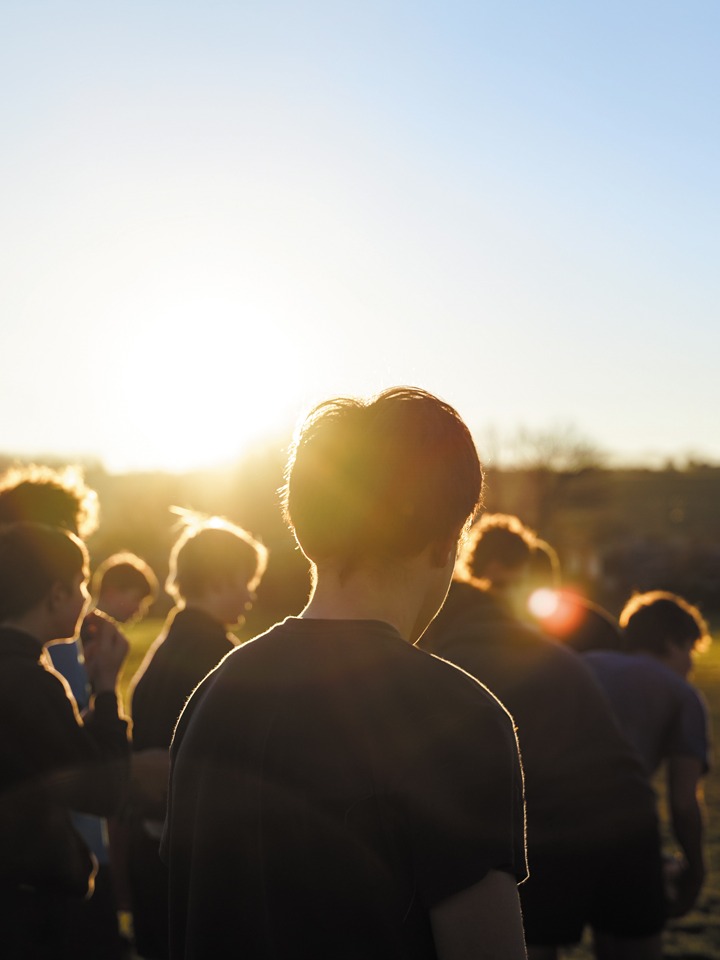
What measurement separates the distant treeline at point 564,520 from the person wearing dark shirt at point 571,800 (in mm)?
26391

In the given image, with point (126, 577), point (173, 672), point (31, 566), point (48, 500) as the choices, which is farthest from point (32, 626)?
point (126, 577)

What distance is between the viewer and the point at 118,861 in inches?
227

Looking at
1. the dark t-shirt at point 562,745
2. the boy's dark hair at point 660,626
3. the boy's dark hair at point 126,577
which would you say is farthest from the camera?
the boy's dark hair at point 126,577

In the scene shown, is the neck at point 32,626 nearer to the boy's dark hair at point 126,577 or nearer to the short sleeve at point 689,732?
the boy's dark hair at point 126,577

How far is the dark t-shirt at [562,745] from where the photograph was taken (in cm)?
336

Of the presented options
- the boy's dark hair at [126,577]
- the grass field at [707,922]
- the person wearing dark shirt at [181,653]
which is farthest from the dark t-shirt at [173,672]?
the grass field at [707,922]

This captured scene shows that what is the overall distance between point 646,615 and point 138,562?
9.18 ft

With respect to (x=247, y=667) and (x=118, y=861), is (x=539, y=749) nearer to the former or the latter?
Answer: (x=247, y=667)

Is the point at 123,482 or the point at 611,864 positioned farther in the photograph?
the point at 123,482

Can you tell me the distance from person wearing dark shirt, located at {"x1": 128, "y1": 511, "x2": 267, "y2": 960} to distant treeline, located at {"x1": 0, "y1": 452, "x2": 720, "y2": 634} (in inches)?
1015

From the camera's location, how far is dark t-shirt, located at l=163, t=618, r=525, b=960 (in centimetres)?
145

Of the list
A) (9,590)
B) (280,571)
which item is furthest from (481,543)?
(280,571)

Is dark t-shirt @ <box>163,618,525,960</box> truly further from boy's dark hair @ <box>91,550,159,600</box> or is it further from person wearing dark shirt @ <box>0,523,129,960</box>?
boy's dark hair @ <box>91,550,159,600</box>

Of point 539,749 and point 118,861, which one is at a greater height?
point 539,749
